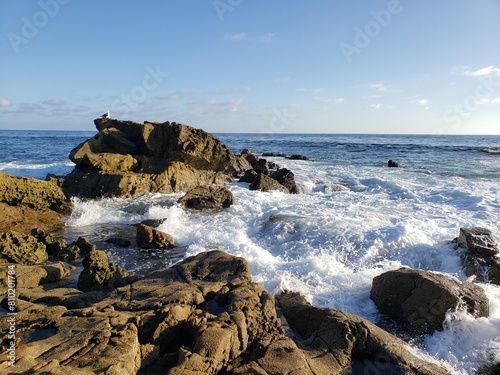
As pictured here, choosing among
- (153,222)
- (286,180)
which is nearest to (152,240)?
(153,222)

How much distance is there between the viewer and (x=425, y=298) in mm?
5184

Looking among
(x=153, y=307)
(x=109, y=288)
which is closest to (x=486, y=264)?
(x=153, y=307)

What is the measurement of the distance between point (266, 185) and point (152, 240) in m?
8.31

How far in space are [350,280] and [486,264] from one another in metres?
2.89

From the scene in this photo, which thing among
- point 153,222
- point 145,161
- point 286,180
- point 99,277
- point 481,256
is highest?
point 145,161

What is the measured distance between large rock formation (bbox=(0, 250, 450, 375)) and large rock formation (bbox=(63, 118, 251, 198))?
973 centimetres

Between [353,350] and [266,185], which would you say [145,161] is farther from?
[353,350]

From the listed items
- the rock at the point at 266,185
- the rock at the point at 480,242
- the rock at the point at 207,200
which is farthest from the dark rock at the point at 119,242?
the rock at the point at 480,242

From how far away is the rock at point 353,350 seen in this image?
390cm

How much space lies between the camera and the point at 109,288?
19.1ft

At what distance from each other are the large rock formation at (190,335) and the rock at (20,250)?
2638 mm

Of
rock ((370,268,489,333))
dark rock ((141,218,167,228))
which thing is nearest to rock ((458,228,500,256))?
rock ((370,268,489,333))

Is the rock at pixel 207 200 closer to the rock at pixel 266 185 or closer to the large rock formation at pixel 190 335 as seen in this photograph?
the rock at pixel 266 185

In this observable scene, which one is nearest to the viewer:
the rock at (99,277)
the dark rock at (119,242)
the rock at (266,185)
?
the rock at (99,277)
